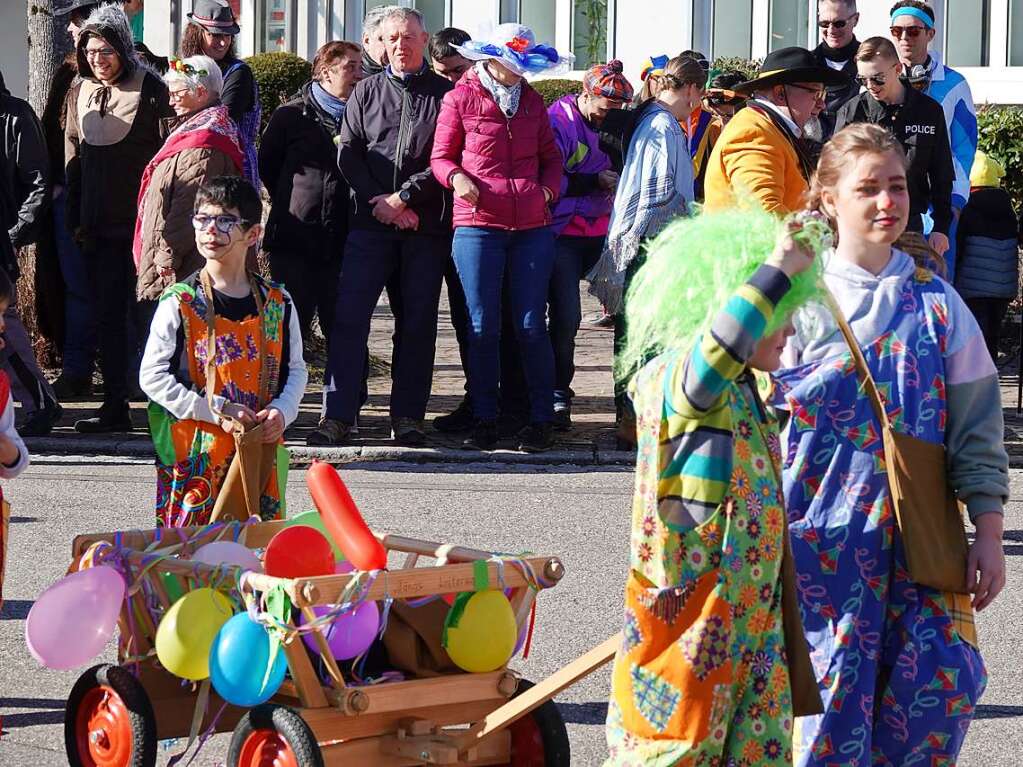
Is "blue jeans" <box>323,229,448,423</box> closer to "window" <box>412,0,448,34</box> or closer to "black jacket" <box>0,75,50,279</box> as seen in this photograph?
"black jacket" <box>0,75,50,279</box>

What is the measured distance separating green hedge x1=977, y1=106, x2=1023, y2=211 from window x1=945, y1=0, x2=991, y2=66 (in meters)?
10.2

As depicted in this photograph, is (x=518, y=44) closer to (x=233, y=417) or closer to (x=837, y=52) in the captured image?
(x=837, y=52)

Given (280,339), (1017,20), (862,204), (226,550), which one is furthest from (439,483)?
(1017,20)

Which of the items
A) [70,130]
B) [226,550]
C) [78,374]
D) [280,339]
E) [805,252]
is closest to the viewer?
[805,252]

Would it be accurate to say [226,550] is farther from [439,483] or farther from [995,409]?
[439,483]

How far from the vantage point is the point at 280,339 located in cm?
584

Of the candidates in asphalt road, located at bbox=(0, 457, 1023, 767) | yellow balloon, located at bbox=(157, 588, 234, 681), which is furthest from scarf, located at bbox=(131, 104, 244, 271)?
yellow balloon, located at bbox=(157, 588, 234, 681)

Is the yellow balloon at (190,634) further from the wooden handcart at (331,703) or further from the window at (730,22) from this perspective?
the window at (730,22)

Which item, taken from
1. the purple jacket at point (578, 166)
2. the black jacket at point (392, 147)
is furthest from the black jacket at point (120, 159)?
the purple jacket at point (578, 166)

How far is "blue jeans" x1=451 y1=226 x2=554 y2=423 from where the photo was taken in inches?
370

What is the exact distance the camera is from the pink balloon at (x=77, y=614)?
4.52 meters

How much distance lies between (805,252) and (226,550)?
A: 2038mm

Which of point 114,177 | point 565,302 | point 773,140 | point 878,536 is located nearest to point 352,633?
point 878,536

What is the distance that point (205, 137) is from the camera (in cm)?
878
